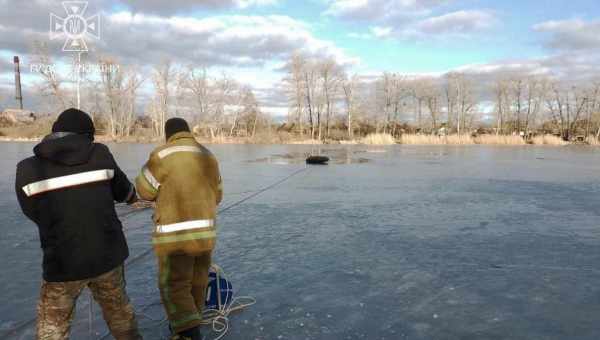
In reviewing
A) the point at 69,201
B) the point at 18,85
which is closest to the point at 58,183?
the point at 69,201

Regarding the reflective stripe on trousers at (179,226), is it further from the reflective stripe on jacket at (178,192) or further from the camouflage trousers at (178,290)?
the camouflage trousers at (178,290)

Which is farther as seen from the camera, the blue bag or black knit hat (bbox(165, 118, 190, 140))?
the blue bag

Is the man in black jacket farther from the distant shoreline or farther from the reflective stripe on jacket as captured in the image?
the distant shoreline

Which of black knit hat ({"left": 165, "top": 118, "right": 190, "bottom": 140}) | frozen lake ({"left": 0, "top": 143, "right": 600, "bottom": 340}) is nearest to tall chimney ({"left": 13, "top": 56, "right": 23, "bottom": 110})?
frozen lake ({"left": 0, "top": 143, "right": 600, "bottom": 340})

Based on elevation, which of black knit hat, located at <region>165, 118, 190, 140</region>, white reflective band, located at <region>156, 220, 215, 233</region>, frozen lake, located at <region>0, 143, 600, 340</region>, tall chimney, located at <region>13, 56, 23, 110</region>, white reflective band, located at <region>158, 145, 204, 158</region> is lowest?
frozen lake, located at <region>0, 143, 600, 340</region>

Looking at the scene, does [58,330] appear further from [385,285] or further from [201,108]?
[201,108]

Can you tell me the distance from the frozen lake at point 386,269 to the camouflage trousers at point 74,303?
1.74ft

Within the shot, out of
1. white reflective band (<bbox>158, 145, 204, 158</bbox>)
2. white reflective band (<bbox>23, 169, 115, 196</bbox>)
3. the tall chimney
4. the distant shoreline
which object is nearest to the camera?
white reflective band (<bbox>23, 169, 115, 196</bbox>)

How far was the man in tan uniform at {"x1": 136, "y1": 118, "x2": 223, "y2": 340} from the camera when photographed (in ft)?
9.65

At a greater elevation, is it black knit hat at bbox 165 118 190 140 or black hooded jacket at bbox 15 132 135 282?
black knit hat at bbox 165 118 190 140

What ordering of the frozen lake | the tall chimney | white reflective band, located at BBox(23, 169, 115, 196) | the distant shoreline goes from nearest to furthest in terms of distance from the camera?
white reflective band, located at BBox(23, 169, 115, 196) < the frozen lake < the distant shoreline < the tall chimney

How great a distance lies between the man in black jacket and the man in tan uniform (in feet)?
1.09

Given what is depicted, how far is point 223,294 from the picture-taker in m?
3.79

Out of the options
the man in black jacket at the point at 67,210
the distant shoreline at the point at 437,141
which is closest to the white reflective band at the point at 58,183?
the man in black jacket at the point at 67,210
